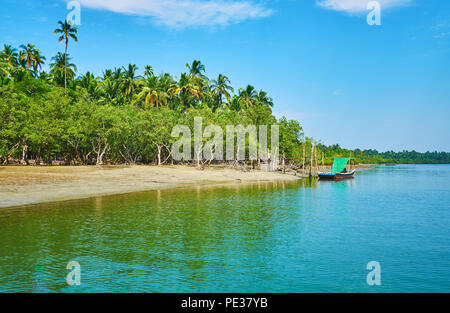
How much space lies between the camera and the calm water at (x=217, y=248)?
13453mm

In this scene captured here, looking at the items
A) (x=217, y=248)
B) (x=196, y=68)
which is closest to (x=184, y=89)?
(x=196, y=68)

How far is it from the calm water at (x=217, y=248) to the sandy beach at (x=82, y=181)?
12.4ft

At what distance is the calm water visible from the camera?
1345 cm

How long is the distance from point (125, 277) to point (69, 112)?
1901 inches

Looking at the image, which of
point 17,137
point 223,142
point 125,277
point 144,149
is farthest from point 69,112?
point 125,277

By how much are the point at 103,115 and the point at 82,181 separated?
17160mm
